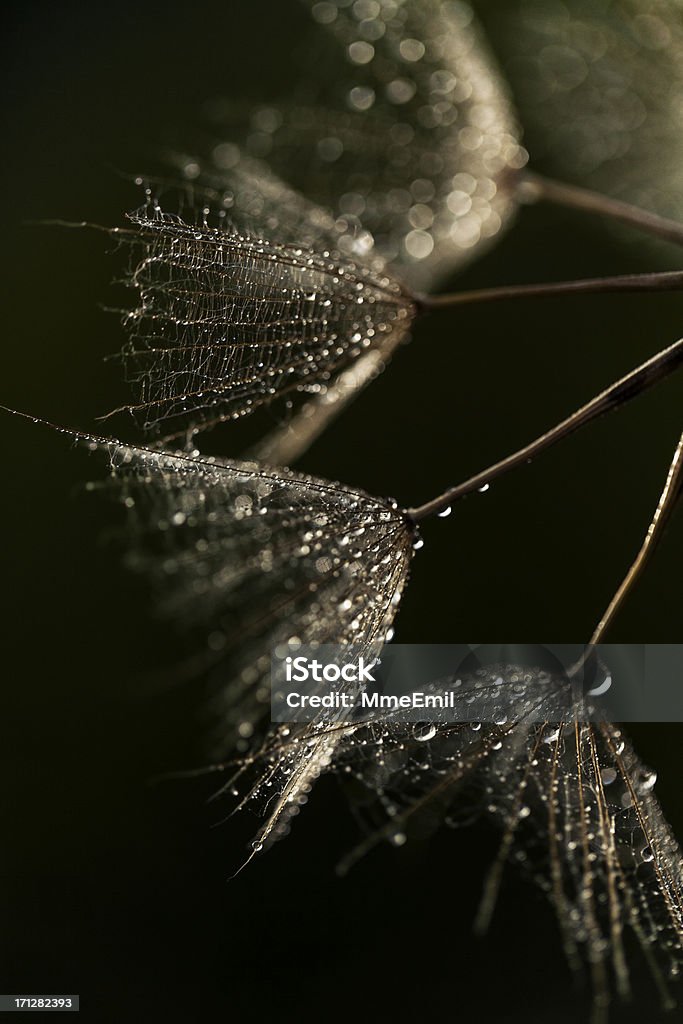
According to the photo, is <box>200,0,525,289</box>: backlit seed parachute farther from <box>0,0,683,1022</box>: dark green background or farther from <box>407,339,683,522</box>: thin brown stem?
<box>407,339,683,522</box>: thin brown stem

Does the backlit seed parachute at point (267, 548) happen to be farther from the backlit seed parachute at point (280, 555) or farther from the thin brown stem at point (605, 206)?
the thin brown stem at point (605, 206)

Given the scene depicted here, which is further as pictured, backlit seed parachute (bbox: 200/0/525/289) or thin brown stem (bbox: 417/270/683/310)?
backlit seed parachute (bbox: 200/0/525/289)

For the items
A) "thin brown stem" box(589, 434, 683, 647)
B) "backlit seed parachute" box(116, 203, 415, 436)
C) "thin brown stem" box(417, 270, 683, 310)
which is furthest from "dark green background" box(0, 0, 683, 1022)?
"thin brown stem" box(589, 434, 683, 647)

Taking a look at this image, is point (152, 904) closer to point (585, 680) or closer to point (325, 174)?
point (585, 680)

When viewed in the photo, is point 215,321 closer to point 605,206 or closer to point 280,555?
point 280,555

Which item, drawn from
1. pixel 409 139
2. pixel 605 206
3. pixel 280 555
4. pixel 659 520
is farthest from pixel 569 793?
pixel 409 139

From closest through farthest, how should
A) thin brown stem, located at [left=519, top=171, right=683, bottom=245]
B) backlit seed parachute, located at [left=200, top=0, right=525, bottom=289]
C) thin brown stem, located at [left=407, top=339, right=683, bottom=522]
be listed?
thin brown stem, located at [left=407, top=339, right=683, bottom=522], thin brown stem, located at [left=519, top=171, right=683, bottom=245], backlit seed parachute, located at [left=200, top=0, right=525, bottom=289]

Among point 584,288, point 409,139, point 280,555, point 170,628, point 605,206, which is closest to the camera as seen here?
point 584,288

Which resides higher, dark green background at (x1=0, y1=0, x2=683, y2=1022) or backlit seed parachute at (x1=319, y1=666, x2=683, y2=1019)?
dark green background at (x1=0, y1=0, x2=683, y2=1022)
